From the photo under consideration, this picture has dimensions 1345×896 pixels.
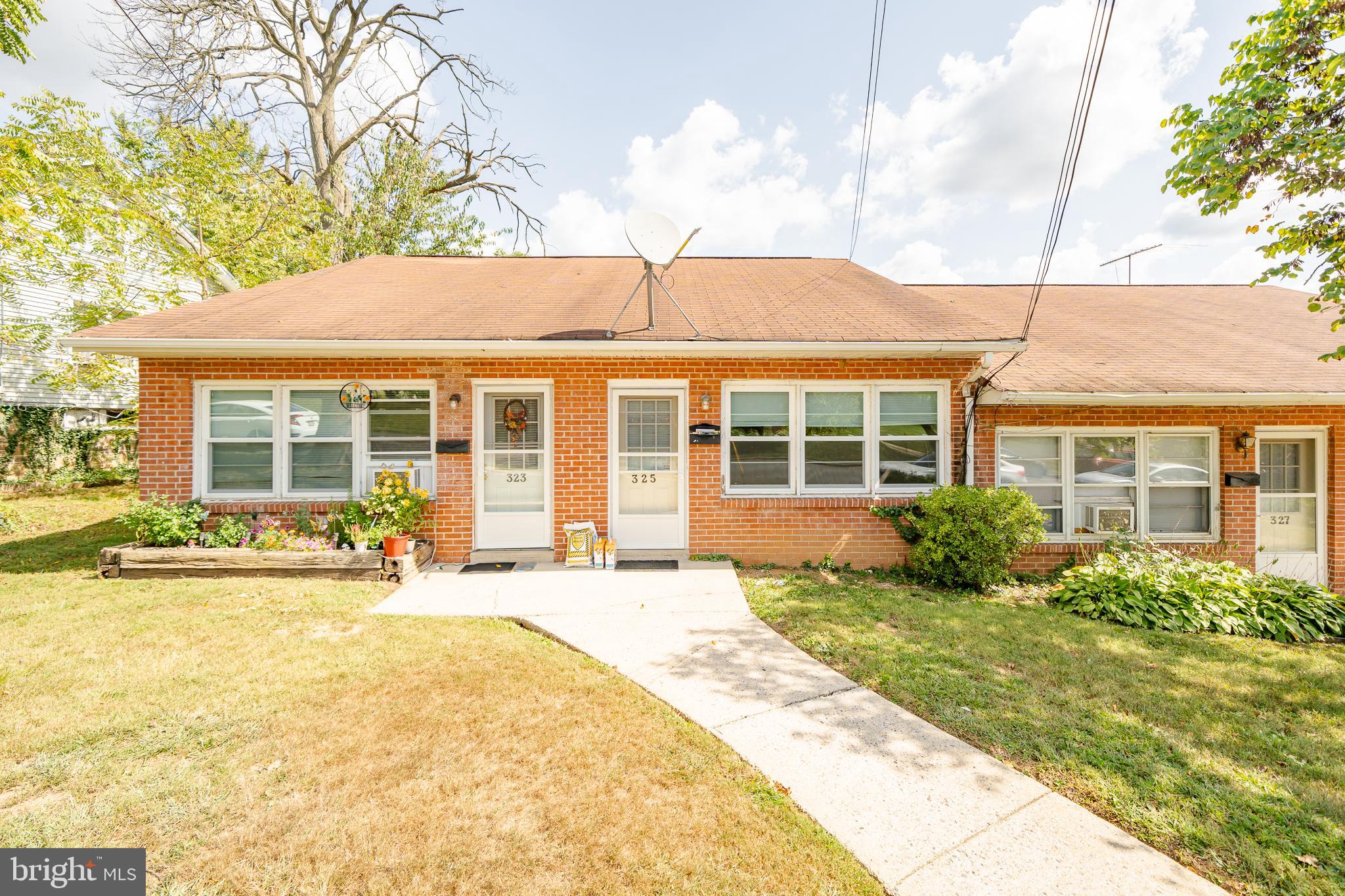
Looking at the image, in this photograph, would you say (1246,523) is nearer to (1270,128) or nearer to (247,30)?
(1270,128)

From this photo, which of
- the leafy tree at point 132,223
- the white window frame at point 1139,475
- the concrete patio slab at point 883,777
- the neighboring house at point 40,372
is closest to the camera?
the concrete patio slab at point 883,777

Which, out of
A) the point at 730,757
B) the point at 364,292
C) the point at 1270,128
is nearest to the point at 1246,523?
the point at 1270,128

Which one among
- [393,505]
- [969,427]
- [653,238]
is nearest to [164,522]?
[393,505]

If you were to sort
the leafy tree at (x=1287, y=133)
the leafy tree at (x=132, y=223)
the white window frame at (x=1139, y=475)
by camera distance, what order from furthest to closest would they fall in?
the leafy tree at (x=132, y=223), the white window frame at (x=1139, y=475), the leafy tree at (x=1287, y=133)

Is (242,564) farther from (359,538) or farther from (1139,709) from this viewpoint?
(1139,709)

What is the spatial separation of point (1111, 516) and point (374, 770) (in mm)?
9368

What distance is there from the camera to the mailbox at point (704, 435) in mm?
7398

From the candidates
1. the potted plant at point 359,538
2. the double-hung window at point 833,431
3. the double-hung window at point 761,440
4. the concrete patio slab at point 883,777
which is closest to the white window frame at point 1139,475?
the double-hung window at point 833,431

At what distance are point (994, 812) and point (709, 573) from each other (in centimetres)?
432

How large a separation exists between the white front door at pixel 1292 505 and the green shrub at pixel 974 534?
4284 mm

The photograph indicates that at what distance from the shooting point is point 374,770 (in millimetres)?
2963

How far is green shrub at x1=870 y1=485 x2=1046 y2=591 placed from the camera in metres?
6.51

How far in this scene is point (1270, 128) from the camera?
18.5 ft

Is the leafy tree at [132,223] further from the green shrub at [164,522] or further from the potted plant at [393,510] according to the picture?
the potted plant at [393,510]
